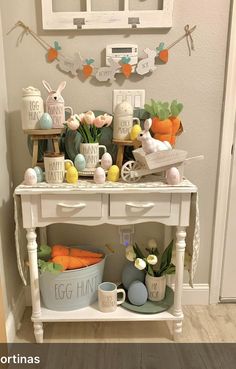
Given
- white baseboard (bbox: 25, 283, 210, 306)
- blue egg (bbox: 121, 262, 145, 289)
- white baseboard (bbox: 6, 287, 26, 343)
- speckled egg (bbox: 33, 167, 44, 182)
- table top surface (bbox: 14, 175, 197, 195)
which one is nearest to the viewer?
table top surface (bbox: 14, 175, 197, 195)

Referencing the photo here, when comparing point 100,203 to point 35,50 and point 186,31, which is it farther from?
point 186,31

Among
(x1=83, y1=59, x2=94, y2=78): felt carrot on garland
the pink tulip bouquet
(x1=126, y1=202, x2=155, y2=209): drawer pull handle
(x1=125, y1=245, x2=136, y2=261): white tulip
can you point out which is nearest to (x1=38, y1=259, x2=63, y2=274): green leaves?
(x1=125, y1=245, x2=136, y2=261): white tulip

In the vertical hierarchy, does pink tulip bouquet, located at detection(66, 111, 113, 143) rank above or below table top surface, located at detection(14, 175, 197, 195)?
above

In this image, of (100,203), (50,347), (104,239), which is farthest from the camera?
(104,239)

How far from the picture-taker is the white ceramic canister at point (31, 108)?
1.55 m

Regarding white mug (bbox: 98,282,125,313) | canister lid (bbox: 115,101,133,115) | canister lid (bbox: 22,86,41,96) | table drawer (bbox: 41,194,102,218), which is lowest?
white mug (bbox: 98,282,125,313)

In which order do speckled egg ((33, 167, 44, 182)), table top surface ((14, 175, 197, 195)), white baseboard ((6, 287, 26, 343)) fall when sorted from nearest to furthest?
table top surface ((14, 175, 197, 195))
speckled egg ((33, 167, 44, 182))
white baseboard ((6, 287, 26, 343))

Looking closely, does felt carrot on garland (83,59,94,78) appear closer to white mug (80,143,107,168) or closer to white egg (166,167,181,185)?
white mug (80,143,107,168)

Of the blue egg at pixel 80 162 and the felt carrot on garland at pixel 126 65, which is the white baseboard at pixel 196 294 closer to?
the blue egg at pixel 80 162

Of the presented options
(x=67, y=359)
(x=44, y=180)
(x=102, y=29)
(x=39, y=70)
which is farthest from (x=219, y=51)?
(x=67, y=359)

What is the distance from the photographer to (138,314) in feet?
5.35

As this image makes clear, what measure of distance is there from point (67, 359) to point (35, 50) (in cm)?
152

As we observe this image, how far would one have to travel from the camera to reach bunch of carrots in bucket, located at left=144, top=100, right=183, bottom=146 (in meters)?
1.55

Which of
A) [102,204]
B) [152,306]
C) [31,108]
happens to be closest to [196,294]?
[152,306]
